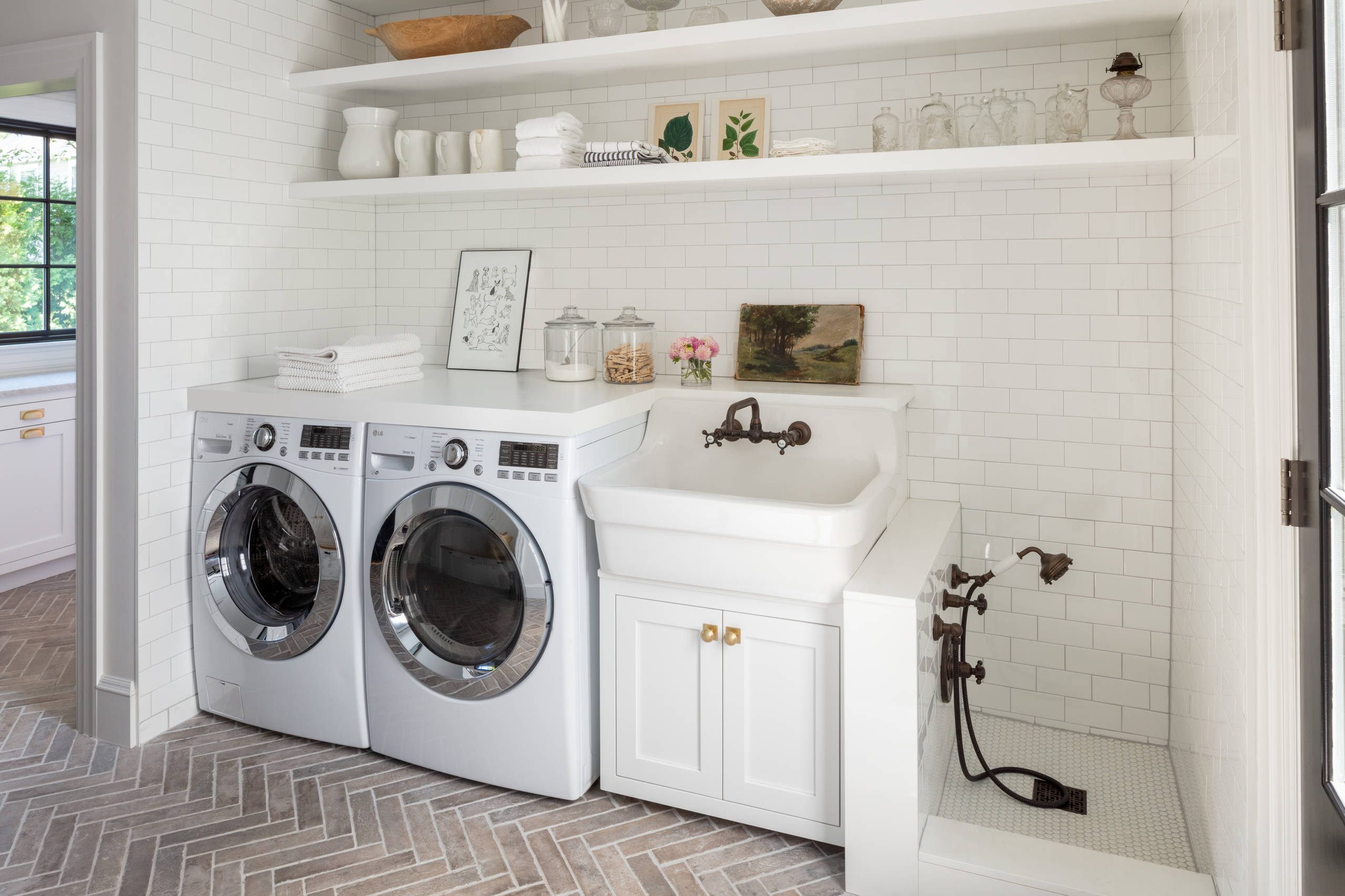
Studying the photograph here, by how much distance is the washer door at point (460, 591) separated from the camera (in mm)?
2406

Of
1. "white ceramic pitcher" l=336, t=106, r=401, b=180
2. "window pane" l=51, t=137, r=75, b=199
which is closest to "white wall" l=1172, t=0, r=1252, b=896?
"white ceramic pitcher" l=336, t=106, r=401, b=180

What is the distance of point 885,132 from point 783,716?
163 cm

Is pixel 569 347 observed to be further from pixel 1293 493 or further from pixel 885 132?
pixel 1293 493

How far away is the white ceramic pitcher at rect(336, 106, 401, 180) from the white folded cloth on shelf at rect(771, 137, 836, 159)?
147cm

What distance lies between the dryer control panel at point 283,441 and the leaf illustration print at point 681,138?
1366 mm

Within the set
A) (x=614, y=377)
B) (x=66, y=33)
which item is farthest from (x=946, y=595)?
(x=66, y=33)

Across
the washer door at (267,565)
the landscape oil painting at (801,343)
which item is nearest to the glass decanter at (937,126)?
the landscape oil painting at (801,343)

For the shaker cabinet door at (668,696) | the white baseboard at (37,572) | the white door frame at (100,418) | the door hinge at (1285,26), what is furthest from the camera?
the white baseboard at (37,572)

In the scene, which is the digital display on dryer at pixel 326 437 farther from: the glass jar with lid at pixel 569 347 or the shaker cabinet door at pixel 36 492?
the shaker cabinet door at pixel 36 492

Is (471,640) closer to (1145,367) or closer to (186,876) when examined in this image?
(186,876)

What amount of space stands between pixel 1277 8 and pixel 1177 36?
111 cm

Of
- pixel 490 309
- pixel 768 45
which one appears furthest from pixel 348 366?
pixel 768 45

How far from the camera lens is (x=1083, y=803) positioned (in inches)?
94.1

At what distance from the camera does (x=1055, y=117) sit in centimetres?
245
